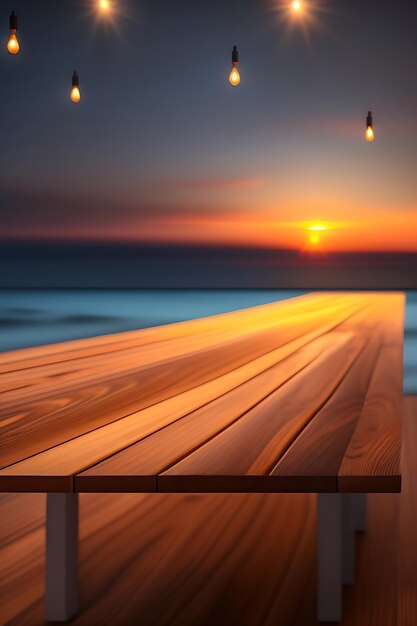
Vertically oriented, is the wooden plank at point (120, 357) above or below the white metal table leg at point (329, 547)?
above

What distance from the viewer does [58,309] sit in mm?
19797

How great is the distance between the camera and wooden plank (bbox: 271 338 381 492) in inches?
40.1

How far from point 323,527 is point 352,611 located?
291 mm

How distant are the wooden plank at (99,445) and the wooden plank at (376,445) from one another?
245 millimetres

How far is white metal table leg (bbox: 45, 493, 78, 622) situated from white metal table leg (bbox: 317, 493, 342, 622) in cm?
38

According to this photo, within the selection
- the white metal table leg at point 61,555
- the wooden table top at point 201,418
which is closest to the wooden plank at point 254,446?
the wooden table top at point 201,418

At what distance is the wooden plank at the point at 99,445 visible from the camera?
102 centimetres

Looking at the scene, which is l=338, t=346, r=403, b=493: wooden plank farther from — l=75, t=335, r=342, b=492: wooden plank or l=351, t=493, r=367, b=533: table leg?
l=351, t=493, r=367, b=533: table leg

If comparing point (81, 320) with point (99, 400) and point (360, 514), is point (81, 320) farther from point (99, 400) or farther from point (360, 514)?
point (99, 400)

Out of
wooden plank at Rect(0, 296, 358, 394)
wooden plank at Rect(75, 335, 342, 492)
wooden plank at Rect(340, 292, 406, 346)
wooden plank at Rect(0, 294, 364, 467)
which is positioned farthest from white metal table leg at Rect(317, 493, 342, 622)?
wooden plank at Rect(340, 292, 406, 346)

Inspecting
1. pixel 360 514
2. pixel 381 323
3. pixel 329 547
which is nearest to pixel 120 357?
pixel 360 514

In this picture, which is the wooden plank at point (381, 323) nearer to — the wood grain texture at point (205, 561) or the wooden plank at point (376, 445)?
the wood grain texture at point (205, 561)

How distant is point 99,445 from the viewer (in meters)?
1.18

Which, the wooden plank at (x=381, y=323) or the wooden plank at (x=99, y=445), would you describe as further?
the wooden plank at (x=381, y=323)
